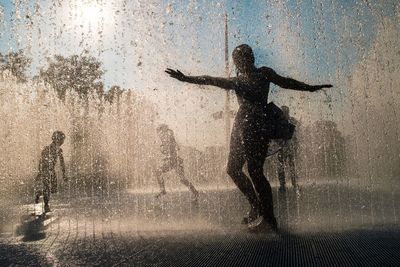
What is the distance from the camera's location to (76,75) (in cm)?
4909

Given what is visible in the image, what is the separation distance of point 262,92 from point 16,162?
54.1 feet

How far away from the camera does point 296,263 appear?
2883 mm

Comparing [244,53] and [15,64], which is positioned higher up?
[15,64]

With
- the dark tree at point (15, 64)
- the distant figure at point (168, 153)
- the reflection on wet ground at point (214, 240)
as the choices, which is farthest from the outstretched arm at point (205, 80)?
the dark tree at point (15, 64)

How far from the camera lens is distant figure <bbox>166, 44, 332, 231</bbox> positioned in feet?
14.6

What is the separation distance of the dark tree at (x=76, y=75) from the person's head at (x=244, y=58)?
43.2 m

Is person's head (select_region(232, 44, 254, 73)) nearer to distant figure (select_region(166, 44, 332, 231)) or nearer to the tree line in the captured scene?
distant figure (select_region(166, 44, 332, 231))

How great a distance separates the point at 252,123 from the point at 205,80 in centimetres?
64

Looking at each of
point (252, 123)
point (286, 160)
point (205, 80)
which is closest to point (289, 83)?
point (252, 123)

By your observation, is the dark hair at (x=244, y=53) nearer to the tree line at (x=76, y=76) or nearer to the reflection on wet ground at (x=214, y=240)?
the reflection on wet ground at (x=214, y=240)

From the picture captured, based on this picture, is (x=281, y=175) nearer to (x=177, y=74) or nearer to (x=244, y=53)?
(x=244, y=53)

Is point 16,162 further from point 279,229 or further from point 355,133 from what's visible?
point 279,229

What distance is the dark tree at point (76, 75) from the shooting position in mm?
46781

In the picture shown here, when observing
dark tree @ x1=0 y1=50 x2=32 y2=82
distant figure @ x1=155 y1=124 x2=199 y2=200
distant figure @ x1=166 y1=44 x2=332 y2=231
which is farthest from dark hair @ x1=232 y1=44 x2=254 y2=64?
dark tree @ x1=0 y1=50 x2=32 y2=82
